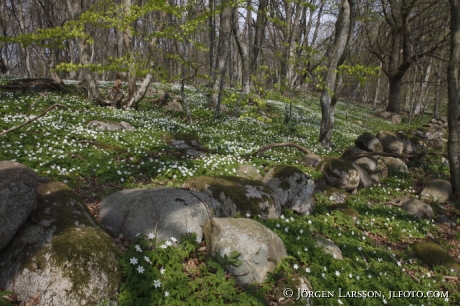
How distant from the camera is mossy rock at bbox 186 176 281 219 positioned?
6.26 m

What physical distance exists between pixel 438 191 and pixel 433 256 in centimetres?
506

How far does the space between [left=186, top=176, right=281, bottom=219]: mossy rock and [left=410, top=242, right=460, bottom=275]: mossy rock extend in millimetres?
3809

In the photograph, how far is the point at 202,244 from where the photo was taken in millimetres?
5172

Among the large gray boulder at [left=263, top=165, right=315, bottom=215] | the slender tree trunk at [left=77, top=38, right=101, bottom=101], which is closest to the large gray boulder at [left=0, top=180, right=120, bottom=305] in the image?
the large gray boulder at [left=263, top=165, right=315, bottom=215]

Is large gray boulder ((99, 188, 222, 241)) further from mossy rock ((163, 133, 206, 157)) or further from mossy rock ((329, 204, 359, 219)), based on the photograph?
mossy rock ((163, 133, 206, 157))

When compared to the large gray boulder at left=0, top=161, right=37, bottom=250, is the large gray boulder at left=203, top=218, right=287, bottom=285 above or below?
below

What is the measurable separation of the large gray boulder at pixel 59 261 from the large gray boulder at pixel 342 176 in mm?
7902

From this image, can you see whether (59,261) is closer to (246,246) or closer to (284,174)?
(246,246)

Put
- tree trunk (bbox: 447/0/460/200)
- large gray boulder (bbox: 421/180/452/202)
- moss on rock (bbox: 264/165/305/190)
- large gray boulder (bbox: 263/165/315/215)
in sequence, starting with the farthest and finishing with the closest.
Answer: large gray boulder (bbox: 421/180/452/202) < tree trunk (bbox: 447/0/460/200) < moss on rock (bbox: 264/165/305/190) < large gray boulder (bbox: 263/165/315/215)

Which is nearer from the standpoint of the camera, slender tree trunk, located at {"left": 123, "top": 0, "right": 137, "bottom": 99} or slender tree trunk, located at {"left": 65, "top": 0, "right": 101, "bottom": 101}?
slender tree trunk, located at {"left": 123, "top": 0, "right": 137, "bottom": 99}

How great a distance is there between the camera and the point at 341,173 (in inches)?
379

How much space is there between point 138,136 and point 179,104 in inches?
343

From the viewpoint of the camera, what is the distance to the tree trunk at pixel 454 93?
943cm

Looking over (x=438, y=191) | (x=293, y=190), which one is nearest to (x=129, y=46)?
(x=293, y=190)
